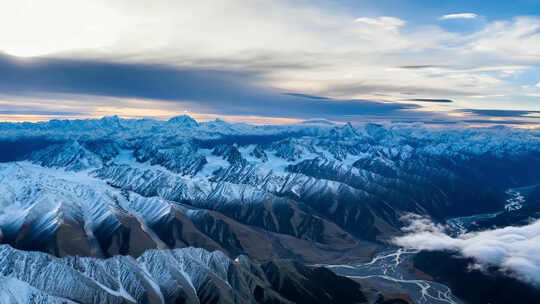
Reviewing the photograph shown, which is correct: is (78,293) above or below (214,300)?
above

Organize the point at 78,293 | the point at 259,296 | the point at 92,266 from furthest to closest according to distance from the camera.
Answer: the point at 259,296 < the point at 92,266 < the point at 78,293

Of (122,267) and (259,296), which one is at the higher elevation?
(122,267)

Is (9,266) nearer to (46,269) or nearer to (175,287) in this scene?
(46,269)

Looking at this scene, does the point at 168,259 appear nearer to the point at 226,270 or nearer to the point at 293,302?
the point at 226,270

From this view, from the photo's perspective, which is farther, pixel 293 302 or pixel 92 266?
pixel 293 302

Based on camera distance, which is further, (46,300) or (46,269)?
(46,269)

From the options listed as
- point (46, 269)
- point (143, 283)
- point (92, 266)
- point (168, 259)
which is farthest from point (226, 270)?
point (46, 269)

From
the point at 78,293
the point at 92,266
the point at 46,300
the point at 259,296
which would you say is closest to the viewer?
the point at 46,300

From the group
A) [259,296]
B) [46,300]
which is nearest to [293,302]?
[259,296]

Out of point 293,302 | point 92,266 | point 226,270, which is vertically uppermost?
point 92,266
